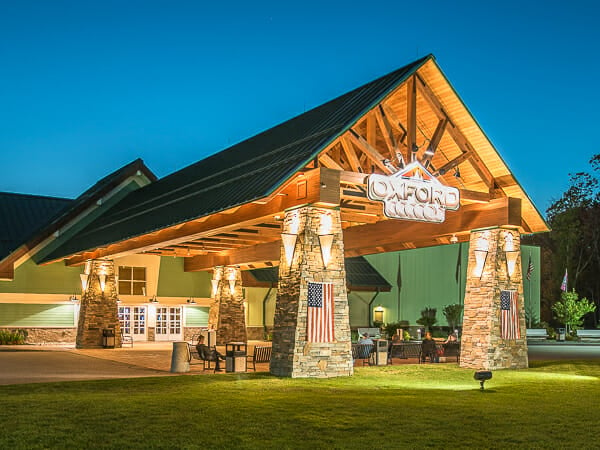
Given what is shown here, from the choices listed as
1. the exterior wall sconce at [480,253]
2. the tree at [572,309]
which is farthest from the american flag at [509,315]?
the tree at [572,309]

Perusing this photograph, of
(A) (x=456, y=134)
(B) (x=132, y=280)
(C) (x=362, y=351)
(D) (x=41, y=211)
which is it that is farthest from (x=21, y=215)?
(A) (x=456, y=134)

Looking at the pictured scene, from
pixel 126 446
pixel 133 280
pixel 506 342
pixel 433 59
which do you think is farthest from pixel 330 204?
pixel 133 280

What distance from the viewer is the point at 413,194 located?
52.8 ft

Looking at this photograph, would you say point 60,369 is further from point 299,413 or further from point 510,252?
point 510,252

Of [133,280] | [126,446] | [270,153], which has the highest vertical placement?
[270,153]

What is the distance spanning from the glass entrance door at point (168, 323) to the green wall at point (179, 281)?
0.90m

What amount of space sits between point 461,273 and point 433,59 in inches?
1142

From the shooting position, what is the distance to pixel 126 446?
27.3 feet

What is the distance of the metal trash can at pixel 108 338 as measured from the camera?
27.7 meters

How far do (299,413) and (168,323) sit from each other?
78.0ft

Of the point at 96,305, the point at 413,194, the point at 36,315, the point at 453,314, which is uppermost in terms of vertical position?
the point at 413,194

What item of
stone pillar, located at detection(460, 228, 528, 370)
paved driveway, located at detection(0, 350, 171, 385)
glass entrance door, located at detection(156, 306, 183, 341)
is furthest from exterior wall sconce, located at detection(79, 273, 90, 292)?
stone pillar, located at detection(460, 228, 528, 370)

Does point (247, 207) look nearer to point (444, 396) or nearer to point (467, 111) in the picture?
point (467, 111)

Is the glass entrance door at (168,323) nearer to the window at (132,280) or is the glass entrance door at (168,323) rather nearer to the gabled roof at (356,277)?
the window at (132,280)
